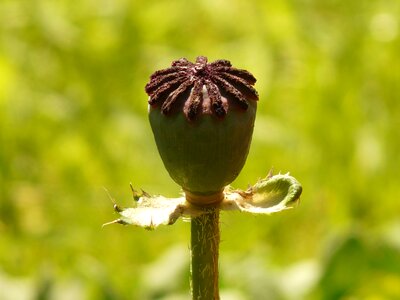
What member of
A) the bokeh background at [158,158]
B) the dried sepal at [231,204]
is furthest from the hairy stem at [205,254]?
the bokeh background at [158,158]

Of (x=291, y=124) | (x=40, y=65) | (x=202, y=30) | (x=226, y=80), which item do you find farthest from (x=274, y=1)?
(x=226, y=80)

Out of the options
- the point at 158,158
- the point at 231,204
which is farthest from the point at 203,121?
the point at 158,158

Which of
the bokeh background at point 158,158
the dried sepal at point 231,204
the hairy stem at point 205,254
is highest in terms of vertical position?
the bokeh background at point 158,158

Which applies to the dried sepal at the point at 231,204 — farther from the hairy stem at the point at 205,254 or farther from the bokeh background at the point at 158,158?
the bokeh background at the point at 158,158

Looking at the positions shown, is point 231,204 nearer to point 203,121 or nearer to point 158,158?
point 203,121

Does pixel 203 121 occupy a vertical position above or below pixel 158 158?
below

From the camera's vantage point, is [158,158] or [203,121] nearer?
[203,121]

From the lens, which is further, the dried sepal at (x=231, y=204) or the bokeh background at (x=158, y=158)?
the bokeh background at (x=158, y=158)
